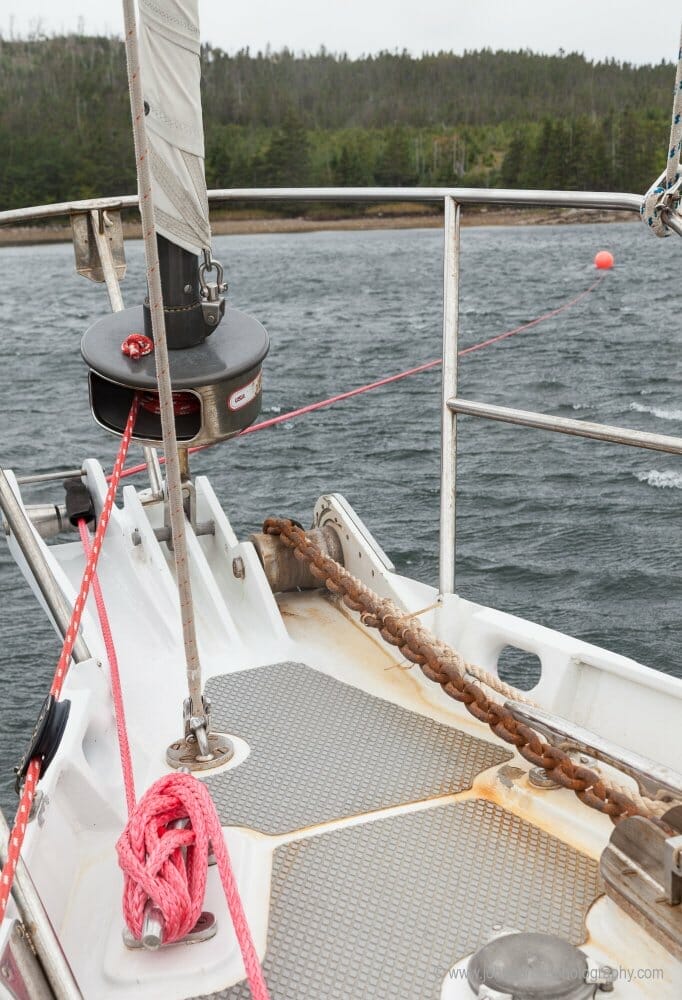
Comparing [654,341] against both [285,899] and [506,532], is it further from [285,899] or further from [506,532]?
[285,899]

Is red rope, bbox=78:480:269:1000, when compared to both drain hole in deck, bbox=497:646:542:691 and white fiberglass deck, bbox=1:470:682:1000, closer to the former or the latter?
white fiberglass deck, bbox=1:470:682:1000

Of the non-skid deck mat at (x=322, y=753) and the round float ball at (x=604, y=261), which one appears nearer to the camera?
the non-skid deck mat at (x=322, y=753)

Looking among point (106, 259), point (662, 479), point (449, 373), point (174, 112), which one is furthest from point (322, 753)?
point (662, 479)

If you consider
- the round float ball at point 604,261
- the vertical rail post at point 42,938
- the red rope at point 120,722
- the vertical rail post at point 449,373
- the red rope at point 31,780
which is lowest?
the round float ball at point 604,261

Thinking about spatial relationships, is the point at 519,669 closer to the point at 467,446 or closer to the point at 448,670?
the point at 448,670

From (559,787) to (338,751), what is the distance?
0.46m

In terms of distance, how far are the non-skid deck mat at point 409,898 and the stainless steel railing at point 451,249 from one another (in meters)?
0.70

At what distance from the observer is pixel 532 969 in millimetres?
1601

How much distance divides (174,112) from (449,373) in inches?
34.3

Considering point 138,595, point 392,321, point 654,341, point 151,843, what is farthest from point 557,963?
point 392,321

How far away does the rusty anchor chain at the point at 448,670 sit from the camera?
197cm

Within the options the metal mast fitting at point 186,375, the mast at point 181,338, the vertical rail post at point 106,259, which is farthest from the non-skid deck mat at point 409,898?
the vertical rail post at point 106,259

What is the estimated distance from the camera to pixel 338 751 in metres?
2.26
